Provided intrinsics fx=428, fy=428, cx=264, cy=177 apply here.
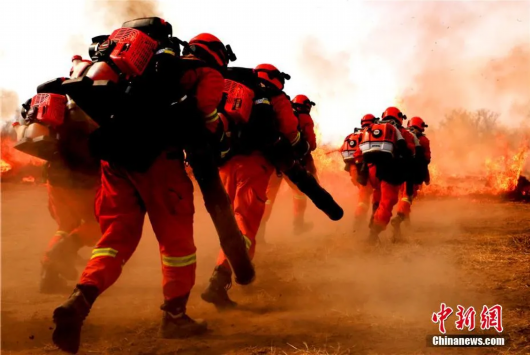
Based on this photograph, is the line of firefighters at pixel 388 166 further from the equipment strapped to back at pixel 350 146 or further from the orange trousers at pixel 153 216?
the orange trousers at pixel 153 216

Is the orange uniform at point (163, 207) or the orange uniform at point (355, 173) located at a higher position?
the orange uniform at point (355, 173)

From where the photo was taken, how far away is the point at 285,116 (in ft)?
13.8

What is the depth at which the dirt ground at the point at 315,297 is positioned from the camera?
283 cm

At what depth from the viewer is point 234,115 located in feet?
12.4

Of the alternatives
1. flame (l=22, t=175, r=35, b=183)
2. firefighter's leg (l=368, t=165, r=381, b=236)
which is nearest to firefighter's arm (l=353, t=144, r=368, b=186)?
firefighter's leg (l=368, t=165, r=381, b=236)

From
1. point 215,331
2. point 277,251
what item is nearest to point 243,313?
point 215,331

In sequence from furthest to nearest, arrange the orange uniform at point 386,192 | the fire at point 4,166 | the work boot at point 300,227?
1. the fire at point 4,166
2. the work boot at point 300,227
3. the orange uniform at point 386,192

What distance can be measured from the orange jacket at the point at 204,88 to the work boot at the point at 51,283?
266 cm

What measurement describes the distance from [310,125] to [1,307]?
4.71 metres

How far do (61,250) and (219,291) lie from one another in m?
1.81

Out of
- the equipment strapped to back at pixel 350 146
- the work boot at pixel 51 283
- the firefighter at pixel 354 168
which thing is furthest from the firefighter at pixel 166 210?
the equipment strapped to back at pixel 350 146

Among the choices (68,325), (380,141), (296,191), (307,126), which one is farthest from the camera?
(296,191)

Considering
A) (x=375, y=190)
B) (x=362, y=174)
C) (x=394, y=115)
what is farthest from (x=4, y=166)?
(x=394, y=115)

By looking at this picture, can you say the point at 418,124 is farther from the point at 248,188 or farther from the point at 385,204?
the point at 248,188
